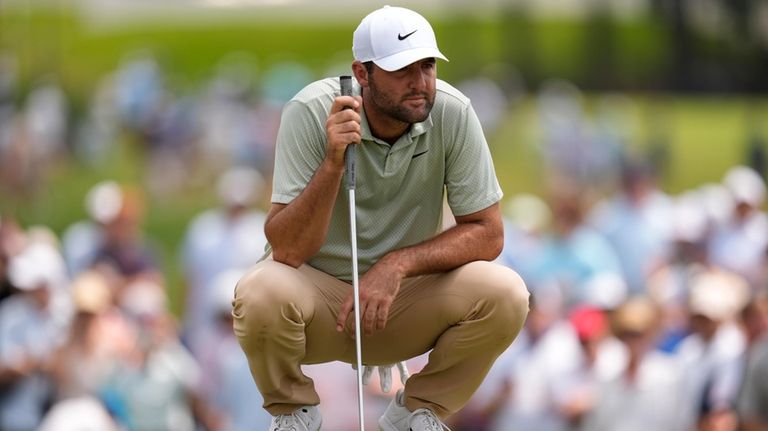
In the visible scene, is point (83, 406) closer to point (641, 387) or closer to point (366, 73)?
point (641, 387)

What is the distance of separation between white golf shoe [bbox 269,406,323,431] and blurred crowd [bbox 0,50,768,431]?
3.97 metres

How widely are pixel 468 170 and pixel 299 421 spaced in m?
1.22

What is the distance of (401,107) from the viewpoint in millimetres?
6238

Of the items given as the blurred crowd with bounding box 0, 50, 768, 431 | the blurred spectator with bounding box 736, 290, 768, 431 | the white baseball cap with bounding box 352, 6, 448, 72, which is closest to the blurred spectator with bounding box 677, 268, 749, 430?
the blurred crowd with bounding box 0, 50, 768, 431

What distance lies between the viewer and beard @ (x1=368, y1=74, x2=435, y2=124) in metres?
6.22

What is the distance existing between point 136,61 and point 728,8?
6775 mm

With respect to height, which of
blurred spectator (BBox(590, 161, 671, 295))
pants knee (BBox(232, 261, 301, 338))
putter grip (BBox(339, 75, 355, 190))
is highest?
putter grip (BBox(339, 75, 355, 190))

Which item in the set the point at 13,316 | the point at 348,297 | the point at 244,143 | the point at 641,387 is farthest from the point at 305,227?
the point at 244,143

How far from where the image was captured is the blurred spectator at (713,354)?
10.6m

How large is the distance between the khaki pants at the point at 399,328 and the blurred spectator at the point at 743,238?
6831mm

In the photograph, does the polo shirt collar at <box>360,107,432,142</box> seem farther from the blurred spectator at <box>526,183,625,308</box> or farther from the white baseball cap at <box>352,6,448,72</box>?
the blurred spectator at <box>526,183,625,308</box>

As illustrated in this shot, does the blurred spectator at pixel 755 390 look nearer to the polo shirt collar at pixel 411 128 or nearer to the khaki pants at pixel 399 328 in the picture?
the khaki pants at pixel 399 328

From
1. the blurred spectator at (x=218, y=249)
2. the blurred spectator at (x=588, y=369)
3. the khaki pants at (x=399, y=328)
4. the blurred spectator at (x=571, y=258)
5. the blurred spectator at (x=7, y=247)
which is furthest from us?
the blurred spectator at (x=218, y=249)

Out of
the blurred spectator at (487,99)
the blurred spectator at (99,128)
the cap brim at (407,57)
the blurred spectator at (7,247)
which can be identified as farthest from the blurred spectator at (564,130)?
the cap brim at (407,57)
